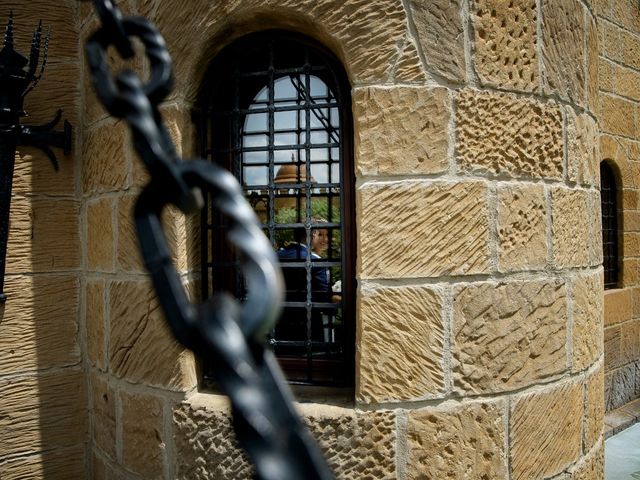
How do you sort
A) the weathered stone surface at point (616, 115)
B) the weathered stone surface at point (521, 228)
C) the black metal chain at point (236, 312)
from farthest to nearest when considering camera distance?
the weathered stone surface at point (616, 115) → the weathered stone surface at point (521, 228) → the black metal chain at point (236, 312)

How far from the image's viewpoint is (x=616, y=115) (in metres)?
4.60

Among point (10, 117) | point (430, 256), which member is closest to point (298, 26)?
point (430, 256)

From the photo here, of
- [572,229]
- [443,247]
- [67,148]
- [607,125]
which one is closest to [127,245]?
[67,148]

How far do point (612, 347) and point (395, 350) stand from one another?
381 cm

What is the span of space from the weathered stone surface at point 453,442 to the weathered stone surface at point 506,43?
3.78ft

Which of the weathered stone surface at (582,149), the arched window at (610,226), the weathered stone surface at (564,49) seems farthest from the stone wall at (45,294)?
the arched window at (610,226)

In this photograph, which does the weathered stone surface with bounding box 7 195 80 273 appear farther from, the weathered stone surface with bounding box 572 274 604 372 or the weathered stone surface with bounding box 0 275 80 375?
the weathered stone surface with bounding box 572 274 604 372

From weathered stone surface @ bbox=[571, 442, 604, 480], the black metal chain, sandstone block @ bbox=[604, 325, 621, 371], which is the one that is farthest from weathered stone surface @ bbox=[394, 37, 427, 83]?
sandstone block @ bbox=[604, 325, 621, 371]

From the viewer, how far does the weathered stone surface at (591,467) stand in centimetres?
207

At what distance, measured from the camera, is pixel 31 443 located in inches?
87.9

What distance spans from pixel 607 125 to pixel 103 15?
16.1 ft

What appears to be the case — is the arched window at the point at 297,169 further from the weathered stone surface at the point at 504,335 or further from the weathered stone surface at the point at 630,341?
the weathered stone surface at the point at 630,341

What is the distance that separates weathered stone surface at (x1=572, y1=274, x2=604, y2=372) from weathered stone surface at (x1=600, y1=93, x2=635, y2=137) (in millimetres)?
2782

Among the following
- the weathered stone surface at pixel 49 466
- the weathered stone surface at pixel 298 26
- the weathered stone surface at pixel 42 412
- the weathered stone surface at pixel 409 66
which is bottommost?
the weathered stone surface at pixel 49 466
